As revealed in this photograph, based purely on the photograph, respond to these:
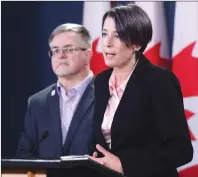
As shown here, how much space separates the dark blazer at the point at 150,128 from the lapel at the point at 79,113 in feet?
1.23

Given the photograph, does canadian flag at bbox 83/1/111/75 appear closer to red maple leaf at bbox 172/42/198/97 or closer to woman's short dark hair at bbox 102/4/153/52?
red maple leaf at bbox 172/42/198/97

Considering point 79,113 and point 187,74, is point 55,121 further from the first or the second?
point 187,74

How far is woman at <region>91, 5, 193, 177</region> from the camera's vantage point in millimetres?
2352

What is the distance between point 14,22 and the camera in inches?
133

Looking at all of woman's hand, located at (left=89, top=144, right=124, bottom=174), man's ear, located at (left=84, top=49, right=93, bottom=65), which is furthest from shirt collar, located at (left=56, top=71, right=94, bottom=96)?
woman's hand, located at (left=89, top=144, right=124, bottom=174)

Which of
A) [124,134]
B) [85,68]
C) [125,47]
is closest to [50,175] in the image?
[124,134]

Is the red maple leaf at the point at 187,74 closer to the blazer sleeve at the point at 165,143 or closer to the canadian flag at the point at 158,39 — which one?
the canadian flag at the point at 158,39

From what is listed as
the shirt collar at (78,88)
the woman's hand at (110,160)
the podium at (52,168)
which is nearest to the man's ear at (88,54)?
the shirt collar at (78,88)

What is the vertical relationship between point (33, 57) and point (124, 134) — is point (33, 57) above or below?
above

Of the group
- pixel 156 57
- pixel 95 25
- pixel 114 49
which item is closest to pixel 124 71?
pixel 114 49

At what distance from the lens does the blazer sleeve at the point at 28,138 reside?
282 centimetres

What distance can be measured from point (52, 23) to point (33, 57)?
243mm

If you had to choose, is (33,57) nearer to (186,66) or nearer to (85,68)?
(85,68)

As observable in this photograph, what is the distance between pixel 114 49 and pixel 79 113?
52 centimetres
